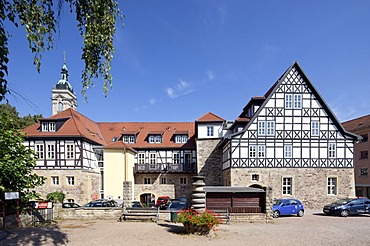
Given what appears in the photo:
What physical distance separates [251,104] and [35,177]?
63.6ft

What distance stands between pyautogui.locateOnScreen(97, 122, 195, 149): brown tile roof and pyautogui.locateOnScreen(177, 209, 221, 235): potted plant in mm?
20295

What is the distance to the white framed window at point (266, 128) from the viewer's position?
2433 centimetres

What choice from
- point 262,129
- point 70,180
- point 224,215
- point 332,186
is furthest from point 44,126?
point 332,186

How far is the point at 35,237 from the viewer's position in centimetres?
1189

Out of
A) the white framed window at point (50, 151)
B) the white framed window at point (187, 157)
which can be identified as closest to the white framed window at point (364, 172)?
the white framed window at point (187, 157)

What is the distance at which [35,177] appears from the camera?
46.8ft

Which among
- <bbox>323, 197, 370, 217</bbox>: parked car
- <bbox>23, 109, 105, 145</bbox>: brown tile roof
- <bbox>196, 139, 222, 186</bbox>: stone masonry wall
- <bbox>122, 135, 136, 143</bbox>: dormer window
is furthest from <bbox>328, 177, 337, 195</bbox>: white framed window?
<bbox>23, 109, 105, 145</bbox>: brown tile roof

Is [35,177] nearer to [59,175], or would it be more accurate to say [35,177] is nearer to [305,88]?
[59,175]

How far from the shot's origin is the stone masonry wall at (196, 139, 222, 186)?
3053cm

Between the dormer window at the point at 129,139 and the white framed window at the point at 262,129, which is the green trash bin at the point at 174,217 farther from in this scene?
the dormer window at the point at 129,139

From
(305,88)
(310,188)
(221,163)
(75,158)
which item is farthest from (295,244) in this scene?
(75,158)

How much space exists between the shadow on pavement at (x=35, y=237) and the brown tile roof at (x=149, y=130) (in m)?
19.8

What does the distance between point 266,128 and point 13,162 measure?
1908 centimetres

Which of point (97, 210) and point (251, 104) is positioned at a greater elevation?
point (251, 104)
